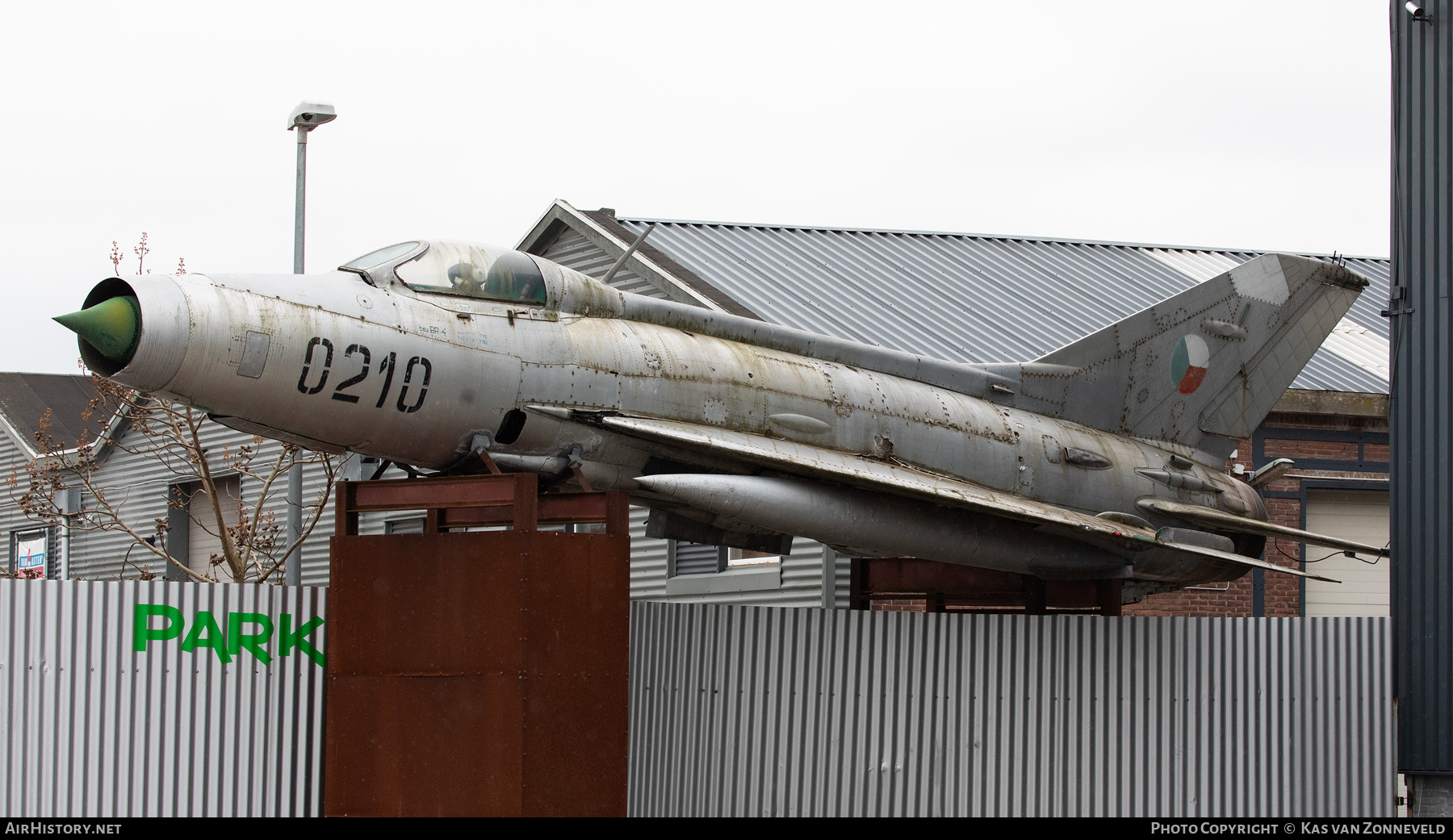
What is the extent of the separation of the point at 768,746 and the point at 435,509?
10.3 ft

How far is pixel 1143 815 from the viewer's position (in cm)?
1177

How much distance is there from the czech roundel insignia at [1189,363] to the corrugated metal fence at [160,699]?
896 centimetres

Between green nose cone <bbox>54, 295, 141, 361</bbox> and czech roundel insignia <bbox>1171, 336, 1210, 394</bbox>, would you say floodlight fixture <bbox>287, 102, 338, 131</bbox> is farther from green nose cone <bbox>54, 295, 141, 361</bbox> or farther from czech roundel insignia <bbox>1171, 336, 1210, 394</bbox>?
czech roundel insignia <bbox>1171, 336, 1210, 394</bbox>

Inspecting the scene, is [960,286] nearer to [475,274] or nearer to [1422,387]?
[1422,387]

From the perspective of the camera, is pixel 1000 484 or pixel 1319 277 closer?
pixel 1000 484

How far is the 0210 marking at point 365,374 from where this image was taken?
9.73 metres

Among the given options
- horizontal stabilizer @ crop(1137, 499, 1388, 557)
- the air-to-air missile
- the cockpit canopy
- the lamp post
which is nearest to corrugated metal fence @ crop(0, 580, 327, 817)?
the air-to-air missile

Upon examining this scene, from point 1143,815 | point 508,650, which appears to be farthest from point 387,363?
point 1143,815

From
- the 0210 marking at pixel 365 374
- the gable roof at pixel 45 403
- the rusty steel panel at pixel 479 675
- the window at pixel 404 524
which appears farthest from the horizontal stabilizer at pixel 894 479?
the gable roof at pixel 45 403

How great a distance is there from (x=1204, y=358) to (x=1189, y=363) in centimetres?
23

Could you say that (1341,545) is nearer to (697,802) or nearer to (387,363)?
(697,802)

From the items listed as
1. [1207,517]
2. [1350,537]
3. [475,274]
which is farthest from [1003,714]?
[1350,537]

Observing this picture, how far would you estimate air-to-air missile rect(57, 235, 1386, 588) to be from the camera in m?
9.70

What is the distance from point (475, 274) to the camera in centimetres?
1088
